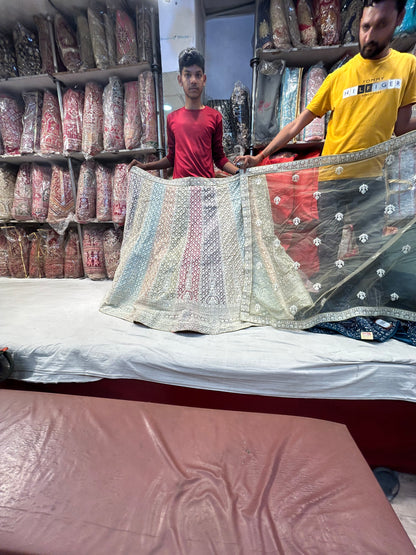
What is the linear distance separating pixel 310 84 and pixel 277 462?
231 cm

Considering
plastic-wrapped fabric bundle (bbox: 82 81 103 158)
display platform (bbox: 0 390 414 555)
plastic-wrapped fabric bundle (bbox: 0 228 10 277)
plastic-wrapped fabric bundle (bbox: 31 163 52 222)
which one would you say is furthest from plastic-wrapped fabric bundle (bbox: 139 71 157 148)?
display platform (bbox: 0 390 414 555)

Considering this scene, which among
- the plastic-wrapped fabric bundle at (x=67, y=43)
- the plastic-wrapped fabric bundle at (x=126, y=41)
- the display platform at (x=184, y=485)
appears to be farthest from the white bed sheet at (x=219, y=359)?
the plastic-wrapped fabric bundle at (x=67, y=43)

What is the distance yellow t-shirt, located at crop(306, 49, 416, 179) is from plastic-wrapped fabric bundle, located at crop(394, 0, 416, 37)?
3.07 feet

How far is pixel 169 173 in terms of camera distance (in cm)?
206

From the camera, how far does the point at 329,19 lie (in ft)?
5.60

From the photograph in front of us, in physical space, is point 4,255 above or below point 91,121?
below

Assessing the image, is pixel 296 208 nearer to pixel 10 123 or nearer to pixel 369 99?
pixel 369 99

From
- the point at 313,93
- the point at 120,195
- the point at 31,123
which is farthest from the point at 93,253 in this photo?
the point at 313,93

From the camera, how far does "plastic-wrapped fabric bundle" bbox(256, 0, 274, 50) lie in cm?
175

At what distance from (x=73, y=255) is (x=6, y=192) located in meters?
0.87

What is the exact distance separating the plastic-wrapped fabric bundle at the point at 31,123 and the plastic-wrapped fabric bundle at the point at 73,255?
31.8 inches

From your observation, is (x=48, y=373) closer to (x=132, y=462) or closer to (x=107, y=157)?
(x=132, y=462)

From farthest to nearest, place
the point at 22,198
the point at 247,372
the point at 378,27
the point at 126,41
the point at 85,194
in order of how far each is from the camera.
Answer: the point at 22,198 < the point at 85,194 < the point at 126,41 < the point at 378,27 < the point at 247,372

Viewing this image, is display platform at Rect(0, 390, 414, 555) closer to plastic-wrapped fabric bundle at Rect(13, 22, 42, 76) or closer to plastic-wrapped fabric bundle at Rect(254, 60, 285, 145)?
plastic-wrapped fabric bundle at Rect(254, 60, 285, 145)
